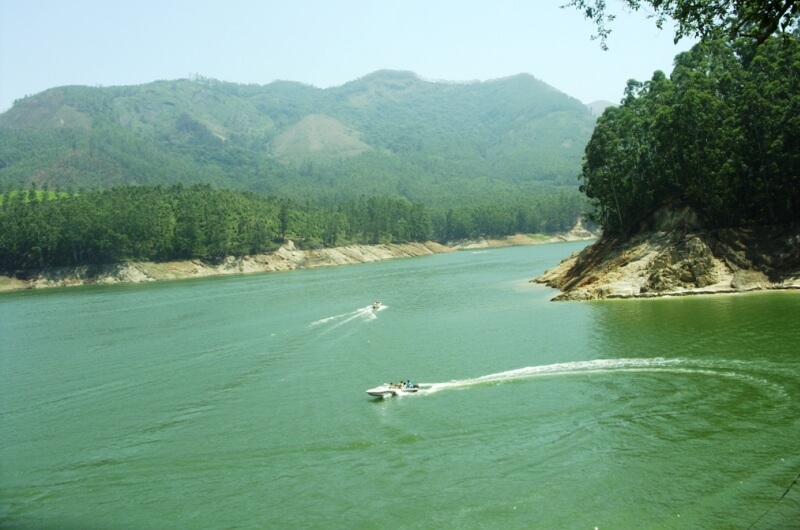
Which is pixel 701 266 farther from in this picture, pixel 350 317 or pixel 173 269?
pixel 173 269

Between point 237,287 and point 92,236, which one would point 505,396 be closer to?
point 237,287

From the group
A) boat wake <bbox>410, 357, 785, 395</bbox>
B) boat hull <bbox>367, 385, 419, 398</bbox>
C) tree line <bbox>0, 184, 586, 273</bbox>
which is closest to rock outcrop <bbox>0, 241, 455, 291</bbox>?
tree line <bbox>0, 184, 586, 273</bbox>

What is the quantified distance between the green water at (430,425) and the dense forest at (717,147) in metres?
12.7

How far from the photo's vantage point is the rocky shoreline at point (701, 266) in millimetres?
58438

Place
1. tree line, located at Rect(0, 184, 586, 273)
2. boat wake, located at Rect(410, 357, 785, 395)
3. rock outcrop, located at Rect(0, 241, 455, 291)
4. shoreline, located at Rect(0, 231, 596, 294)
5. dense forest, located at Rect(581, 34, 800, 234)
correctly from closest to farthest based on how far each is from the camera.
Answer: boat wake, located at Rect(410, 357, 785, 395) < dense forest, located at Rect(581, 34, 800, 234) < shoreline, located at Rect(0, 231, 596, 294) < rock outcrop, located at Rect(0, 241, 455, 291) < tree line, located at Rect(0, 184, 586, 273)

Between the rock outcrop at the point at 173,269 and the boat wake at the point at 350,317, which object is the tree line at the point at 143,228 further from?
the boat wake at the point at 350,317

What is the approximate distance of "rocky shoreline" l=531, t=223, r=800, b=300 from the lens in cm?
5844

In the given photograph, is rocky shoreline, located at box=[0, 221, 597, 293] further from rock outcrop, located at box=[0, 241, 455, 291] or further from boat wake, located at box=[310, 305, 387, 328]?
boat wake, located at box=[310, 305, 387, 328]

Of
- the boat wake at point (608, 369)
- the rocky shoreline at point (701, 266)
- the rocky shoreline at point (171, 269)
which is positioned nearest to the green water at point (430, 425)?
the boat wake at point (608, 369)

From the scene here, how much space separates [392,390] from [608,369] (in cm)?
1203

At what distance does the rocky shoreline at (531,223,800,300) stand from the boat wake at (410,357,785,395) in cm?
2543

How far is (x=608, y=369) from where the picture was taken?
35.9 metres

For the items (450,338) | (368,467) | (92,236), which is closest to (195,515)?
(368,467)

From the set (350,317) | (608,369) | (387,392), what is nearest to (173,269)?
(350,317)
